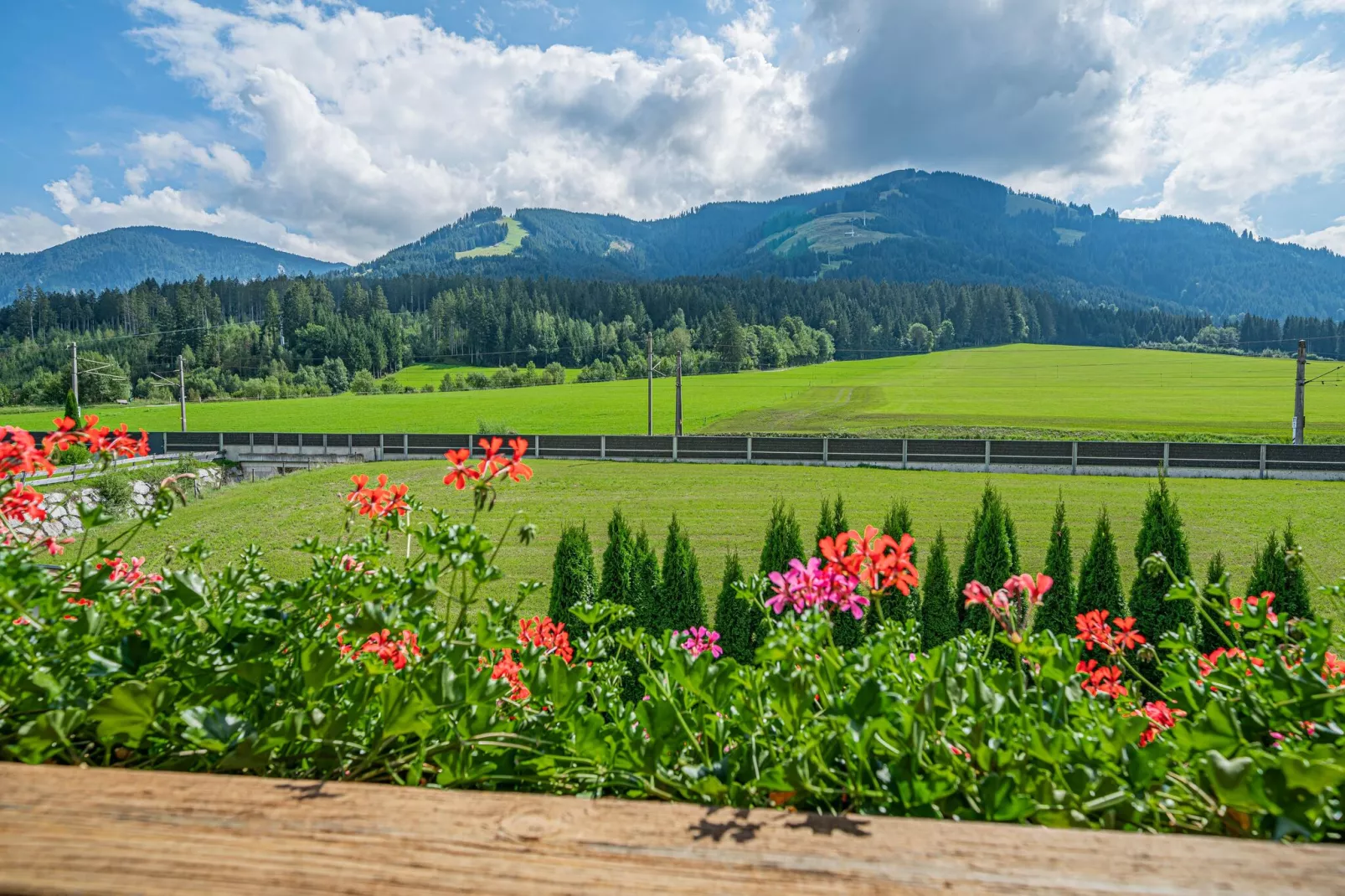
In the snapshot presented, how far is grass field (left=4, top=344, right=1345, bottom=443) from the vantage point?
31500mm

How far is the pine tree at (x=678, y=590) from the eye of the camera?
7.11m

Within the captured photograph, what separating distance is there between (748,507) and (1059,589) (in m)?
9.18

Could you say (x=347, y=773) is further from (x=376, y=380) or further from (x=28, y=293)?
(x=28, y=293)

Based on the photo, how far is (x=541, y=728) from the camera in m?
Result: 1.08

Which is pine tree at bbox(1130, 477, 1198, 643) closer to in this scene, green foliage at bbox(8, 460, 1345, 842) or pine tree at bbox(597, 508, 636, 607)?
pine tree at bbox(597, 508, 636, 607)

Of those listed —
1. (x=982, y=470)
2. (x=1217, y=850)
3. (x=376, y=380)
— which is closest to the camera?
(x=1217, y=850)

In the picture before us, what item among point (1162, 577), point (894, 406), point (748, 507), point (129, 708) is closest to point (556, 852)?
point (129, 708)

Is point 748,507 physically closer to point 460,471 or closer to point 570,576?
point 570,576

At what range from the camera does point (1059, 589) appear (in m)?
7.14

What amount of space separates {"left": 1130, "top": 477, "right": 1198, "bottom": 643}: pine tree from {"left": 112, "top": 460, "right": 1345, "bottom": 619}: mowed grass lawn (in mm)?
4301

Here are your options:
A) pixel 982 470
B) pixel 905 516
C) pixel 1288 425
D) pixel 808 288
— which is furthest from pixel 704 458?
pixel 808 288

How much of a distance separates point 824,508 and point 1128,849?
22.3 feet

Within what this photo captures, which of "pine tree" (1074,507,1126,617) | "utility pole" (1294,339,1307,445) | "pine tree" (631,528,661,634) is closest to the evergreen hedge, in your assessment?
"pine tree" (631,528,661,634)

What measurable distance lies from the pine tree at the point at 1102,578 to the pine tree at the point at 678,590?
380cm
